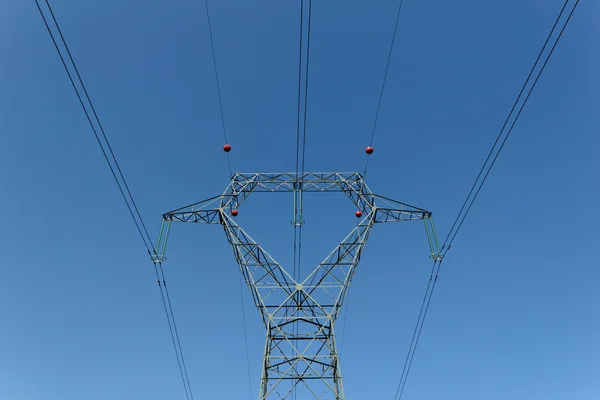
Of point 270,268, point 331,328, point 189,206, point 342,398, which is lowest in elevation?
point 342,398

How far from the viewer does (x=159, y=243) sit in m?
23.3

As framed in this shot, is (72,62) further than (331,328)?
No

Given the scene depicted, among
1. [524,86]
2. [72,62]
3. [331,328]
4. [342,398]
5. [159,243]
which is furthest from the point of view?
[159,243]

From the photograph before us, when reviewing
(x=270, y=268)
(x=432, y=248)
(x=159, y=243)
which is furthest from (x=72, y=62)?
(x=432, y=248)

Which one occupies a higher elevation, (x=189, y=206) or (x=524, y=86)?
(x=189, y=206)

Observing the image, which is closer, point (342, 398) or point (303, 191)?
point (342, 398)

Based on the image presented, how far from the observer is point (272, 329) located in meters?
22.0

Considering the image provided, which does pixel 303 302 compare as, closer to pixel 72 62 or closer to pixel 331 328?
pixel 331 328

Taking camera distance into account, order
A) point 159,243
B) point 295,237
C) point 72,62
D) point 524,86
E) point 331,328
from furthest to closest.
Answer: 1. point 295,237
2. point 159,243
3. point 331,328
4. point 524,86
5. point 72,62

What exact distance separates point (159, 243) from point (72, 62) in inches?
483

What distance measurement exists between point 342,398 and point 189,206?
12537 millimetres

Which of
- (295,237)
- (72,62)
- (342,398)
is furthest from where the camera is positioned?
(295,237)

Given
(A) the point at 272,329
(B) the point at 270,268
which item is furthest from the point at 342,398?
(B) the point at 270,268

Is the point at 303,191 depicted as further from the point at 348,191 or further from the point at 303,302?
the point at 303,302
